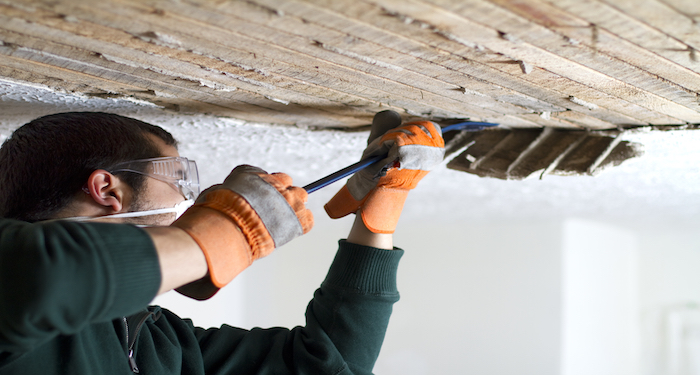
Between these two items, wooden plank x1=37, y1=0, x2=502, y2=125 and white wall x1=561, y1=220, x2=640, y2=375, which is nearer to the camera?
wooden plank x1=37, y1=0, x2=502, y2=125

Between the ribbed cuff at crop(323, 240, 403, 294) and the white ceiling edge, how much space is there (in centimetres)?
61

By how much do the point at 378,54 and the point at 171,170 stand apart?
0.64 meters

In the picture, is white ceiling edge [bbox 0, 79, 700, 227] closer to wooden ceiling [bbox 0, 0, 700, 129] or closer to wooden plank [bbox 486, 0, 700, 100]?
wooden ceiling [bbox 0, 0, 700, 129]

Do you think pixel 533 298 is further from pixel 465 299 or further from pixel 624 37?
pixel 624 37

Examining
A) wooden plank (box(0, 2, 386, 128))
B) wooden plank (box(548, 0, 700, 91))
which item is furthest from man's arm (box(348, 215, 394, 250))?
wooden plank (box(548, 0, 700, 91))

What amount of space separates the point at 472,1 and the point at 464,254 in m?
5.56

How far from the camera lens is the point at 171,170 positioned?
1.29m

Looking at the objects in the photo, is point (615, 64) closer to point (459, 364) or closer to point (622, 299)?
point (459, 364)

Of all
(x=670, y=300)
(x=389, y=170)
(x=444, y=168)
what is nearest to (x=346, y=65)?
(x=389, y=170)

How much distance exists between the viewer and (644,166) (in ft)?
7.59

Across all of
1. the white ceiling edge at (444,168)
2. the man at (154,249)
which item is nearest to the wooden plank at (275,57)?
the man at (154,249)

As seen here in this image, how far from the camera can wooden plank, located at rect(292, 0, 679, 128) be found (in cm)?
82

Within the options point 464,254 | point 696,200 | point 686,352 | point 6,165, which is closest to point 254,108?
point 6,165

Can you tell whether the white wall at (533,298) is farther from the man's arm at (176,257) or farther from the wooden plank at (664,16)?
the wooden plank at (664,16)
